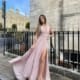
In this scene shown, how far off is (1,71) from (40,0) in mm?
5081

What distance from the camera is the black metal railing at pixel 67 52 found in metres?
11.0

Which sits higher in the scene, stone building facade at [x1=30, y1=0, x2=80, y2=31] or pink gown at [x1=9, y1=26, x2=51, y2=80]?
stone building facade at [x1=30, y1=0, x2=80, y2=31]

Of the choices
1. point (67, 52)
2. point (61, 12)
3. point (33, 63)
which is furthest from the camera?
point (61, 12)

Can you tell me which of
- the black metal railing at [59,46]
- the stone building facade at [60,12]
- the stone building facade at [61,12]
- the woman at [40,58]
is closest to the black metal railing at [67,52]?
the black metal railing at [59,46]

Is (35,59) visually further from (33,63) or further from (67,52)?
(67,52)

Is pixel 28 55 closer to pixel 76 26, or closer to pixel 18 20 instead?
pixel 76 26

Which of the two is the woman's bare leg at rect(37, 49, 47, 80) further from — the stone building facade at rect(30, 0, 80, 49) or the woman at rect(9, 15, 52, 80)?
the stone building facade at rect(30, 0, 80, 49)

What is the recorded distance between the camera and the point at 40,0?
49.5ft

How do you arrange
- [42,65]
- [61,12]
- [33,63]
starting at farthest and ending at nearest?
1. [61,12]
2. [33,63]
3. [42,65]

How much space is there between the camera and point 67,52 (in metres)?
12.4

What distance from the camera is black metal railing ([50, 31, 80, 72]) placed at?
11.0 metres

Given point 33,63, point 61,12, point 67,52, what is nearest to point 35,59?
point 33,63

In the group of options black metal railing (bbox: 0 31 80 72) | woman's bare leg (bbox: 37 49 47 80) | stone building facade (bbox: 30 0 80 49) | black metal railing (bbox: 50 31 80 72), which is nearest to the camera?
woman's bare leg (bbox: 37 49 47 80)

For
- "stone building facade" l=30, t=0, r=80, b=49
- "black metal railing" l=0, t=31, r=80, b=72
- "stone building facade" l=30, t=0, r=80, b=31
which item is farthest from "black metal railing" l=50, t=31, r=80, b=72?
"stone building facade" l=30, t=0, r=80, b=31
